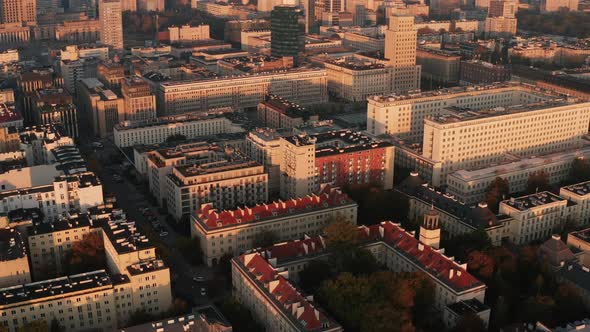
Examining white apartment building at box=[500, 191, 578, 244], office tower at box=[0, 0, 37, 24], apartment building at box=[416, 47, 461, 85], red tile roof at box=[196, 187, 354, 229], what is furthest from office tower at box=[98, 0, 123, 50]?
white apartment building at box=[500, 191, 578, 244]

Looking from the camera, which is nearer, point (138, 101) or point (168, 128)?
point (168, 128)

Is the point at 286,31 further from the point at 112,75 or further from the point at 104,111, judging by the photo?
the point at 104,111

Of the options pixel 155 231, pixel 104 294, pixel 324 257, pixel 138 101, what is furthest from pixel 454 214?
pixel 138 101

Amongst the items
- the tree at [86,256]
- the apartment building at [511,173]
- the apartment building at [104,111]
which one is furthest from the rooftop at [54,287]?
the apartment building at [104,111]

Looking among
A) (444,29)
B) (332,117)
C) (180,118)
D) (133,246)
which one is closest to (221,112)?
(180,118)

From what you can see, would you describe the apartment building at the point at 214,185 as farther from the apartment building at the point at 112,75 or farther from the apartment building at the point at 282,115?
the apartment building at the point at 112,75

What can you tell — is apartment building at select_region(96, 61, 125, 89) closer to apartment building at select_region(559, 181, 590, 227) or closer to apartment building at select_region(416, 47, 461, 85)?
apartment building at select_region(416, 47, 461, 85)

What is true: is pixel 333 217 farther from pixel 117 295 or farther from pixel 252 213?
pixel 117 295
